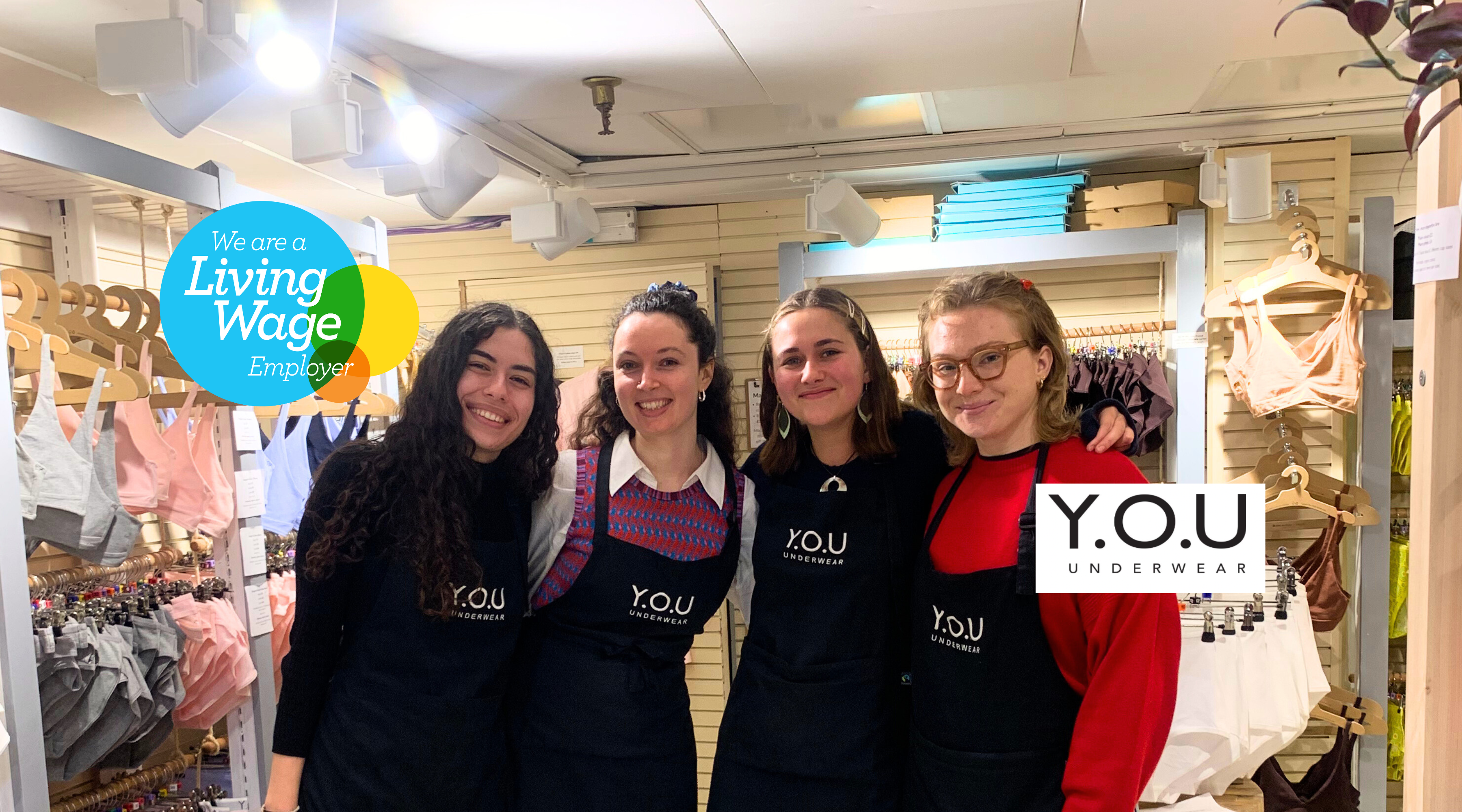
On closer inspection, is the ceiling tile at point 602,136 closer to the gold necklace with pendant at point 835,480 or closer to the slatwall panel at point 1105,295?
the slatwall panel at point 1105,295

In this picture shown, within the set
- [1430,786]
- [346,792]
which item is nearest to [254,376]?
[346,792]

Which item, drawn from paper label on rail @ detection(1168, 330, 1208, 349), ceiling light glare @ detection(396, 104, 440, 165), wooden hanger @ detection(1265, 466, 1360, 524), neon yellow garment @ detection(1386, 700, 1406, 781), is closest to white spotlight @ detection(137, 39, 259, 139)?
ceiling light glare @ detection(396, 104, 440, 165)

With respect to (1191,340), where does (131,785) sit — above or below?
below

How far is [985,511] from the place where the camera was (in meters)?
2.02

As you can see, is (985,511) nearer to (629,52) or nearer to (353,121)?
(629,52)

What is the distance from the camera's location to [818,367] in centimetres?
225

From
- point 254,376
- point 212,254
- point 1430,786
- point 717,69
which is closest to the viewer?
point 1430,786

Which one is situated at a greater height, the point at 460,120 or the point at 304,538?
the point at 460,120

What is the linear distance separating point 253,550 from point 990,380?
103 inches

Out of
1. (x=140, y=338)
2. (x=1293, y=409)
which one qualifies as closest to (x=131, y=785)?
(x=140, y=338)

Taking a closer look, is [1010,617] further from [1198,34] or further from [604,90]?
[604,90]

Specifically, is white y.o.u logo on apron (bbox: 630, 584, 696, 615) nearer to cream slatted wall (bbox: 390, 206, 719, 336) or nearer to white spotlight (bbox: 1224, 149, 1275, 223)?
white spotlight (bbox: 1224, 149, 1275, 223)

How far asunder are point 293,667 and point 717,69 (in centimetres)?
222

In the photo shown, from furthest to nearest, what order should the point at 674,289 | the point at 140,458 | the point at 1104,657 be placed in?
the point at 140,458, the point at 674,289, the point at 1104,657
